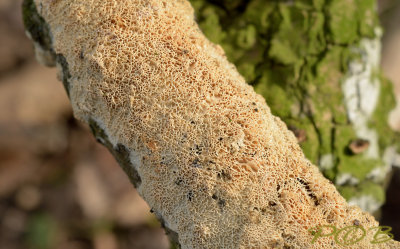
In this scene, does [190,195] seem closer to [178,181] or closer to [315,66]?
[178,181]

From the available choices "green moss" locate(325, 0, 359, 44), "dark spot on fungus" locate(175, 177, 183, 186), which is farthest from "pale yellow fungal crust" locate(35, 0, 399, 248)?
"green moss" locate(325, 0, 359, 44)

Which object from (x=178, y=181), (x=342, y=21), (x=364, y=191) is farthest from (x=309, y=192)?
(x=342, y=21)

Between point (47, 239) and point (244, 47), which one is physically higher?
point (244, 47)

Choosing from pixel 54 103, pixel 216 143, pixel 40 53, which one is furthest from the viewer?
pixel 54 103

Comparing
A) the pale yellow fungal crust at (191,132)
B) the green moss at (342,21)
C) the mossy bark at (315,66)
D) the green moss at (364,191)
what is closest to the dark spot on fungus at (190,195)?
the pale yellow fungal crust at (191,132)

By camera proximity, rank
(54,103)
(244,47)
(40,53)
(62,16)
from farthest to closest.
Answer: (54,103) < (244,47) < (40,53) < (62,16)

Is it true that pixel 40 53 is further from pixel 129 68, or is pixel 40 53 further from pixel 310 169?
pixel 310 169

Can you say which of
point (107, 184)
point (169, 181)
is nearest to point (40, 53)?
point (169, 181)

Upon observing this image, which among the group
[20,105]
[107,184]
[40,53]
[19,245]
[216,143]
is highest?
[216,143]
